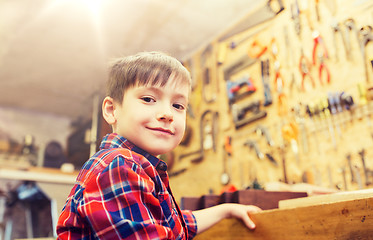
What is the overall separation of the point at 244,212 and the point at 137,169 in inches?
17.7

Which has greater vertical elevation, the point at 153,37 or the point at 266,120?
the point at 153,37

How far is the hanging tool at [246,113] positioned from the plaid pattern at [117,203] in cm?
179

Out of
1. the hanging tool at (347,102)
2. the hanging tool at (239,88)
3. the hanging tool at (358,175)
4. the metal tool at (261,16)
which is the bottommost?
the hanging tool at (358,175)

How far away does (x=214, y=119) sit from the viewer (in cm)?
285

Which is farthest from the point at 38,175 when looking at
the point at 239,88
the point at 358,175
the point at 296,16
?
the point at 358,175

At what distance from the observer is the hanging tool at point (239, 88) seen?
2.48 metres

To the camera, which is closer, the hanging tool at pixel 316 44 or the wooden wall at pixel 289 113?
the wooden wall at pixel 289 113

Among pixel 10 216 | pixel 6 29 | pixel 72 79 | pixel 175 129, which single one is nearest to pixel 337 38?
pixel 175 129

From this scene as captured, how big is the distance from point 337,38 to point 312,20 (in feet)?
0.86

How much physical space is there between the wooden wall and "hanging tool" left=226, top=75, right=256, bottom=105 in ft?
0.09

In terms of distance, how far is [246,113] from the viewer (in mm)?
2506

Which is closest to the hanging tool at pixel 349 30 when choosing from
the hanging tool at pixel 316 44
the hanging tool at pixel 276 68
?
the hanging tool at pixel 316 44

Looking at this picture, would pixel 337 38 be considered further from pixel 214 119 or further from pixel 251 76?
pixel 214 119

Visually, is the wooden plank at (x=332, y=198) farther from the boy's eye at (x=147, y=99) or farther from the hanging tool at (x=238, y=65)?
the hanging tool at (x=238, y=65)
